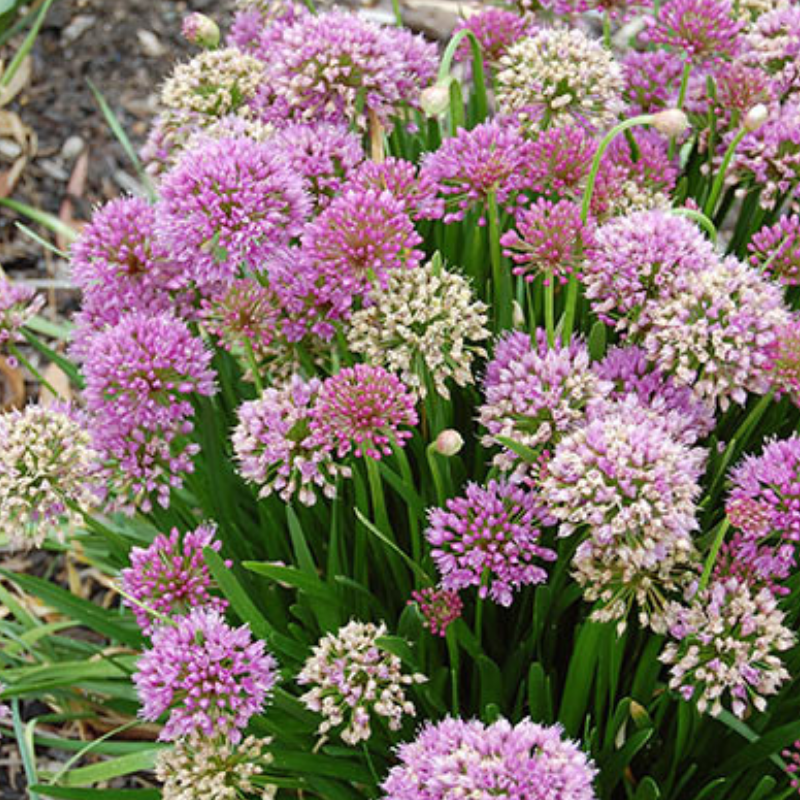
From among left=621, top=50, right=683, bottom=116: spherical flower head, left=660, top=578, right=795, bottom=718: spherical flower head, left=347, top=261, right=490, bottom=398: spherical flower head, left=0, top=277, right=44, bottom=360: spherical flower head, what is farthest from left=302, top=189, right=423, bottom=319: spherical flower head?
left=621, top=50, right=683, bottom=116: spherical flower head

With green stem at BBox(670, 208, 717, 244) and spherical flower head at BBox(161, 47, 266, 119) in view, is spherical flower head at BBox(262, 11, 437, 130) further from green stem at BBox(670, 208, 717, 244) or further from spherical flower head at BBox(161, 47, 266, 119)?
green stem at BBox(670, 208, 717, 244)

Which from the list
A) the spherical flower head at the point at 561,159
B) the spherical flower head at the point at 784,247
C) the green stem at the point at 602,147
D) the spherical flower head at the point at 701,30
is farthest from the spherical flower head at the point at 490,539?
the spherical flower head at the point at 701,30

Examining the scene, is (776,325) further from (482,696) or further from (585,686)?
(482,696)

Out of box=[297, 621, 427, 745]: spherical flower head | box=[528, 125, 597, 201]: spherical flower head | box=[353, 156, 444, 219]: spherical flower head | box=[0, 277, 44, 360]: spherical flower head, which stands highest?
box=[528, 125, 597, 201]: spherical flower head

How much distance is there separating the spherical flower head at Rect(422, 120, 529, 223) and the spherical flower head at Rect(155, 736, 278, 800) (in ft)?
3.36

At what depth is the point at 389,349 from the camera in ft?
6.45

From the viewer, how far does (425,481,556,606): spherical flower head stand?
74.7 inches

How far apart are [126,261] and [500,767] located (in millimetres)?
1211

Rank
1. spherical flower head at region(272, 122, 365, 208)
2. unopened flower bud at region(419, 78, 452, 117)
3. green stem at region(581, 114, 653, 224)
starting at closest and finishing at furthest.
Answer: green stem at region(581, 114, 653, 224), unopened flower bud at region(419, 78, 452, 117), spherical flower head at region(272, 122, 365, 208)

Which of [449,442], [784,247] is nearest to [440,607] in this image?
[449,442]

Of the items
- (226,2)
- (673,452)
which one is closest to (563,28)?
(673,452)

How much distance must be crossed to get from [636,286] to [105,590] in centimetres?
211

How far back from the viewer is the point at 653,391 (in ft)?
6.63

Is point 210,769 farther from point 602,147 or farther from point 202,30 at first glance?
point 202,30
